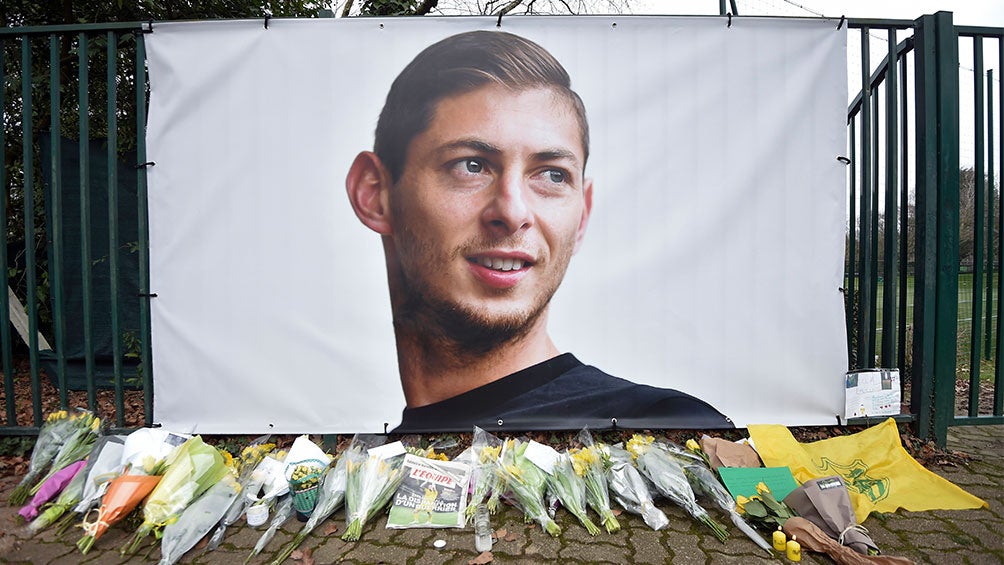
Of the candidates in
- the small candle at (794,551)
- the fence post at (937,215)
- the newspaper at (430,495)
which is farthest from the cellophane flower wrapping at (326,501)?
the fence post at (937,215)

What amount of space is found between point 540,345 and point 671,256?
0.94m

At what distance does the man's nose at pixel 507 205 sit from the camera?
2.80m

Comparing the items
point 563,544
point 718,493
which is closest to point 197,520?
point 563,544

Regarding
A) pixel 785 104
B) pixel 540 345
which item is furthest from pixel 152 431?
pixel 785 104

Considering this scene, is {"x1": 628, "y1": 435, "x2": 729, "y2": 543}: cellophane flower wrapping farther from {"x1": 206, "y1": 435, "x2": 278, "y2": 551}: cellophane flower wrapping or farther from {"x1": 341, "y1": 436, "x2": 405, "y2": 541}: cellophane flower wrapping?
{"x1": 206, "y1": 435, "x2": 278, "y2": 551}: cellophane flower wrapping

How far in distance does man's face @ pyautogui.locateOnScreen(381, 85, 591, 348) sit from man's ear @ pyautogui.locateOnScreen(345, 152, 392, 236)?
0.20 feet

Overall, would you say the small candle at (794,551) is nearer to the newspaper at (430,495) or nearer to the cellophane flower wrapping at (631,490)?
the cellophane flower wrapping at (631,490)

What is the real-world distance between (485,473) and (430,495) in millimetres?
298

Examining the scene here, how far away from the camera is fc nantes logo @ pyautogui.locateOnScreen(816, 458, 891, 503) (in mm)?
2486

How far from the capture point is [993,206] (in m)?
3.12

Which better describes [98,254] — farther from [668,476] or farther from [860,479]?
[860,479]

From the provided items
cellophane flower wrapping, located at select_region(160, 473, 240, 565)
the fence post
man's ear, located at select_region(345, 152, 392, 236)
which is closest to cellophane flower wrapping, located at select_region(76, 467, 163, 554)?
cellophane flower wrapping, located at select_region(160, 473, 240, 565)

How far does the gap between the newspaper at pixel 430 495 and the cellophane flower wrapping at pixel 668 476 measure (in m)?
0.92

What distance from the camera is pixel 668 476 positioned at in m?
2.46
